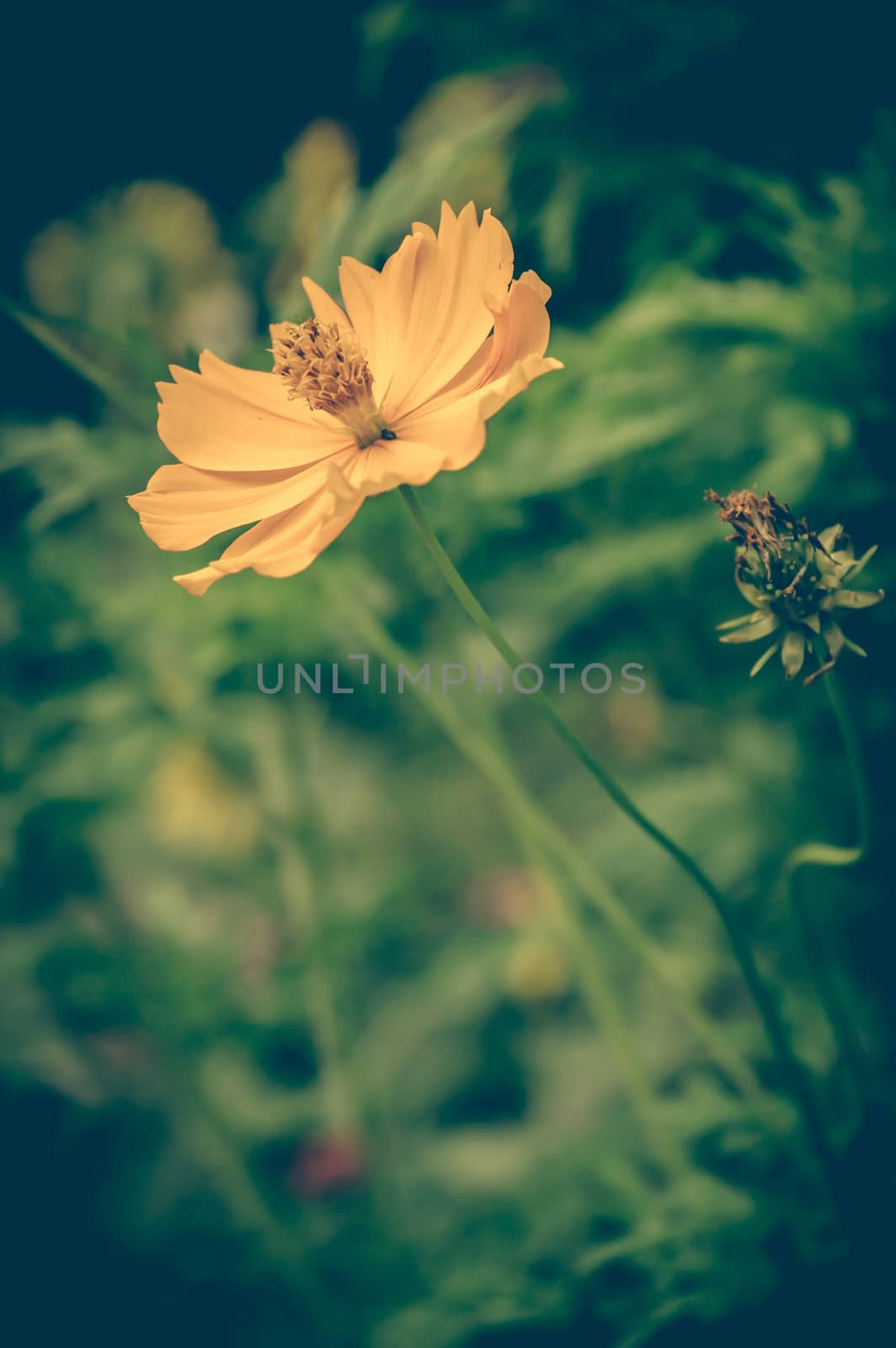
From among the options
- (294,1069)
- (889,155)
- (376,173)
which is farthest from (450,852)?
(889,155)

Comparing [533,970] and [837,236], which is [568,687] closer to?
[533,970]

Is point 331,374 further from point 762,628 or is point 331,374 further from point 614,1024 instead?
point 614,1024

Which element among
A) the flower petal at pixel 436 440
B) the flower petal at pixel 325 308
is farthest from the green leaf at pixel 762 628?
the flower petal at pixel 325 308

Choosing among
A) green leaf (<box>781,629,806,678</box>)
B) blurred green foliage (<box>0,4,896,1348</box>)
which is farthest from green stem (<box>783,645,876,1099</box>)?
blurred green foliage (<box>0,4,896,1348</box>)

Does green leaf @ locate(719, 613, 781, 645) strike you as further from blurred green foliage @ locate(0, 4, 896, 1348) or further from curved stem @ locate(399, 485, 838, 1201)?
blurred green foliage @ locate(0, 4, 896, 1348)

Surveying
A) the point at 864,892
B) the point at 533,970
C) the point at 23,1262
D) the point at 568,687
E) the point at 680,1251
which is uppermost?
the point at 568,687

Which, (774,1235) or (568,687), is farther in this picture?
(568,687)

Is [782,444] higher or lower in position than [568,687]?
lower

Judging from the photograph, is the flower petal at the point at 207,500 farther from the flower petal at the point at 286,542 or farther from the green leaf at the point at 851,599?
the green leaf at the point at 851,599
